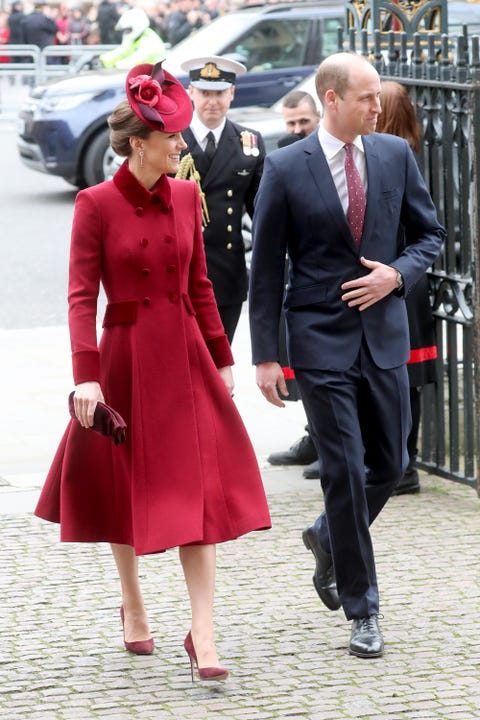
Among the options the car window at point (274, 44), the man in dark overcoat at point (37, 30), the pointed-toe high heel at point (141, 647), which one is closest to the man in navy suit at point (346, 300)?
the pointed-toe high heel at point (141, 647)

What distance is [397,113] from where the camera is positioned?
6.80m

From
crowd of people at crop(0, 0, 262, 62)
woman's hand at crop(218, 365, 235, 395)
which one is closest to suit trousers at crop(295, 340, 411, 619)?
woman's hand at crop(218, 365, 235, 395)

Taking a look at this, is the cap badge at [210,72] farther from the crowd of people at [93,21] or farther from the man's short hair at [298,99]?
the crowd of people at [93,21]

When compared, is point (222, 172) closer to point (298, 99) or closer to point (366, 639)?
point (298, 99)

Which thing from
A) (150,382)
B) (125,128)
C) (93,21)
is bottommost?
(93,21)

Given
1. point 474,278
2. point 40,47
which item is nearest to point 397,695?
point 474,278

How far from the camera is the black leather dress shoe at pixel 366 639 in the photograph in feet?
16.3

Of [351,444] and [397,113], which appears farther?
[397,113]

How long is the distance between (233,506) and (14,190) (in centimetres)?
1352

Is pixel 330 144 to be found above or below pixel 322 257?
above

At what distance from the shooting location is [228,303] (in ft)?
23.5

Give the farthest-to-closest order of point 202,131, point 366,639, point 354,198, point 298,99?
point 298,99, point 202,131, point 354,198, point 366,639

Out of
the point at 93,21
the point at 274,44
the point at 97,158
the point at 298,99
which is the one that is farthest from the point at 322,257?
the point at 93,21

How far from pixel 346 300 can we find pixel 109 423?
2.99 ft
